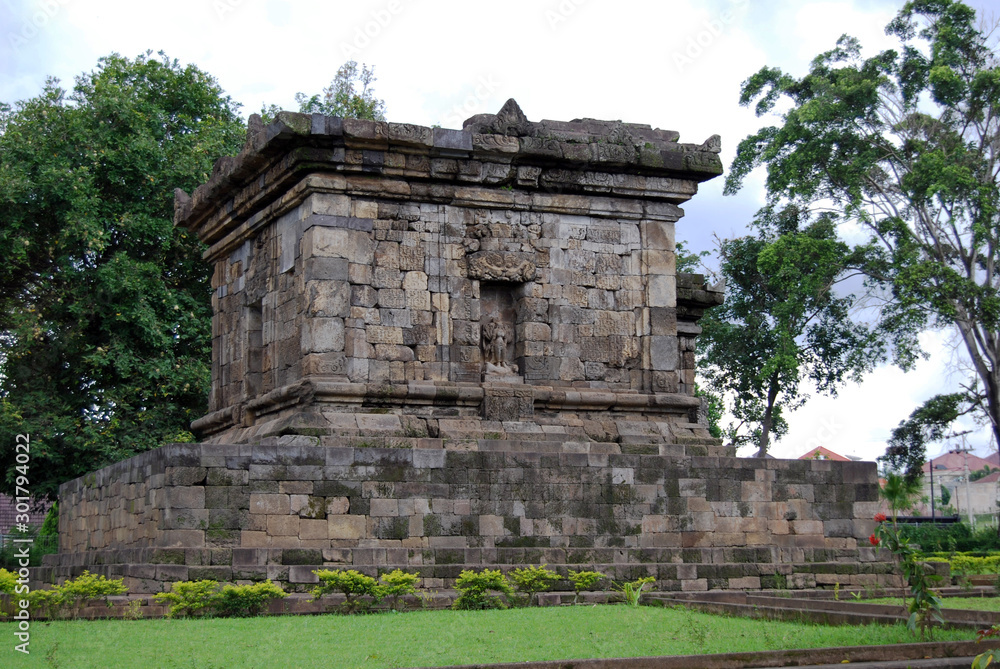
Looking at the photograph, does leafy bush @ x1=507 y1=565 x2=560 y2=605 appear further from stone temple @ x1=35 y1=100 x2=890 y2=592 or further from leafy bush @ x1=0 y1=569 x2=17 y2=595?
leafy bush @ x1=0 y1=569 x2=17 y2=595

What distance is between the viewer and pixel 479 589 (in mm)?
12977

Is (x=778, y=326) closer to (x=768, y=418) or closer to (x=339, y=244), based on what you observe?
(x=768, y=418)

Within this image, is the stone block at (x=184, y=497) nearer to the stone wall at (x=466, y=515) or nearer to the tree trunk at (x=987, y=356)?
the stone wall at (x=466, y=515)

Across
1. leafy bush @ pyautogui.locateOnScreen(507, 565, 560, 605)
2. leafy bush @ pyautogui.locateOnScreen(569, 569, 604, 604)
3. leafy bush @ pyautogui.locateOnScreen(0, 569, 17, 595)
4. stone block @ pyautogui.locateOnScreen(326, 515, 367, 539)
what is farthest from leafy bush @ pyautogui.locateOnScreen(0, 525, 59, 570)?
leafy bush @ pyautogui.locateOnScreen(569, 569, 604, 604)

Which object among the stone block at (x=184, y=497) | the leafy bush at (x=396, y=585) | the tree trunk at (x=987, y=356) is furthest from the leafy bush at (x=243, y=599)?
the tree trunk at (x=987, y=356)

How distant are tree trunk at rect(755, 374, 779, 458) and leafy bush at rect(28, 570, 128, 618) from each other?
22.7 metres

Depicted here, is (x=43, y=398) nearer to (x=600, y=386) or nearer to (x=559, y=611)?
(x=600, y=386)

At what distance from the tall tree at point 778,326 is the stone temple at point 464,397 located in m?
11.2

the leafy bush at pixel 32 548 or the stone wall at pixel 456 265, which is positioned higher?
the stone wall at pixel 456 265

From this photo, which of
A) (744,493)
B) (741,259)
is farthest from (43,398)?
(741,259)

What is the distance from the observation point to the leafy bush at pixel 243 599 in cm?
1234

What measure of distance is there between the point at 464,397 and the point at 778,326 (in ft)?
51.4

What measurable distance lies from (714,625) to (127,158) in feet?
66.1

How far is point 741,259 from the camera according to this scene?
33.3m
